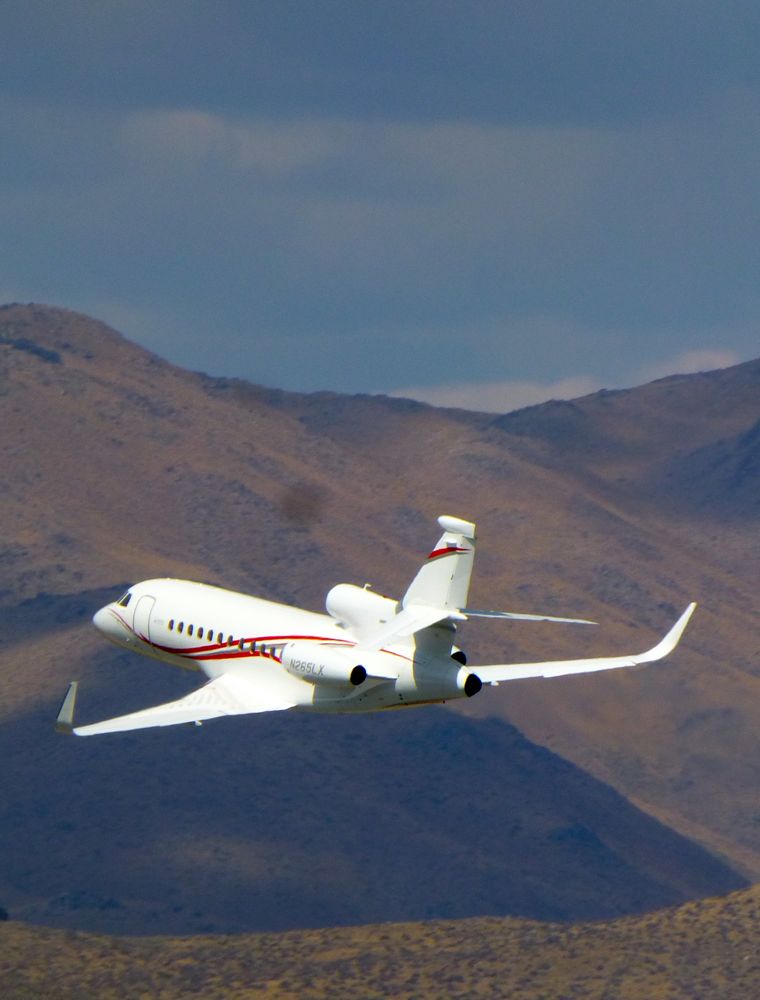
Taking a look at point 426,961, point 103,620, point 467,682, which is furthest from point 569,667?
point 426,961

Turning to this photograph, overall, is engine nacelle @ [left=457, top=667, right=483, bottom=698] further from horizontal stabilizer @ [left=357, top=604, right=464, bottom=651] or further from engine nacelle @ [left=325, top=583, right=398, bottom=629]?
engine nacelle @ [left=325, top=583, right=398, bottom=629]

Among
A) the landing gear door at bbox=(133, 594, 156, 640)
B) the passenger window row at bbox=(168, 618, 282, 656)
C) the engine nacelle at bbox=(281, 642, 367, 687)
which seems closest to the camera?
the engine nacelle at bbox=(281, 642, 367, 687)

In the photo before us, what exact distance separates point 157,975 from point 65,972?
5654 mm

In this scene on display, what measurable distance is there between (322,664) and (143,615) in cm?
1254

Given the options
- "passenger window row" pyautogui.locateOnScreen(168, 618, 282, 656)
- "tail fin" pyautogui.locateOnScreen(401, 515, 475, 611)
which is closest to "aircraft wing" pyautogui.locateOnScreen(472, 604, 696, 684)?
"tail fin" pyautogui.locateOnScreen(401, 515, 475, 611)

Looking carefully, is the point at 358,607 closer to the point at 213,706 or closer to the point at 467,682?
the point at 467,682

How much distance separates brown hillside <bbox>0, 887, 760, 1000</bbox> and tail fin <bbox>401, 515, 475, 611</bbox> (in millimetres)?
40027

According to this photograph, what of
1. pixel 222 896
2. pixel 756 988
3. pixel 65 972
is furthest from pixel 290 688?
pixel 222 896

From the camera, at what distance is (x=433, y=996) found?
357 feet

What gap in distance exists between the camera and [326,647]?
7394 cm

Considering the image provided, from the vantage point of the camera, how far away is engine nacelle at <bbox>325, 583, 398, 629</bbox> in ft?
245

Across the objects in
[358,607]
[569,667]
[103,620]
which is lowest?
[569,667]

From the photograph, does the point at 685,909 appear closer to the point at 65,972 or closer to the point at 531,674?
the point at 65,972

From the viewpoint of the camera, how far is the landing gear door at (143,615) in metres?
82.8
